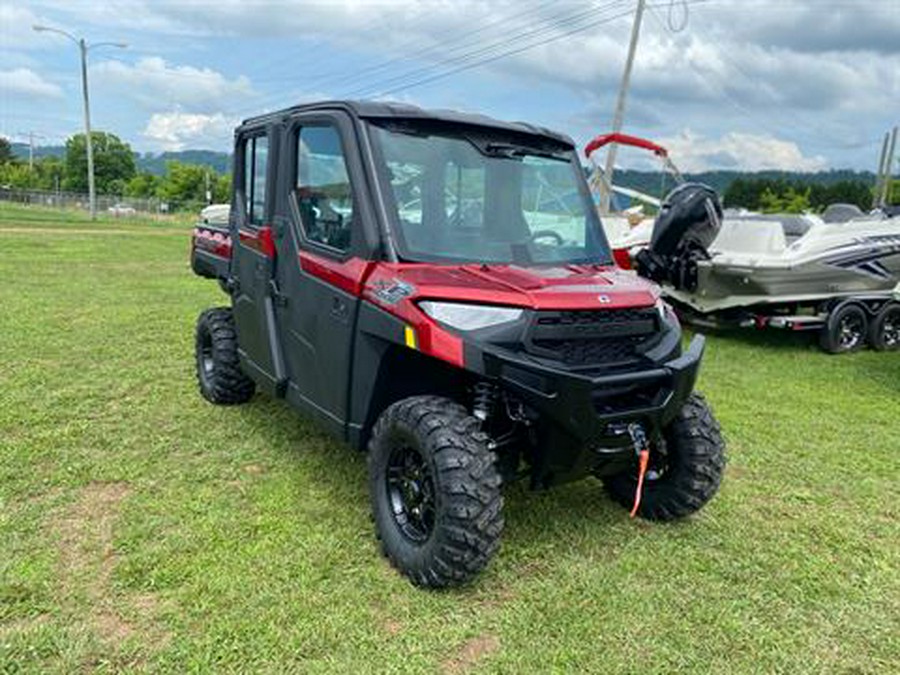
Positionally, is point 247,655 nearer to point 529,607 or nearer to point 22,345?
point 529,607

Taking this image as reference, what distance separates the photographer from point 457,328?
317 cm

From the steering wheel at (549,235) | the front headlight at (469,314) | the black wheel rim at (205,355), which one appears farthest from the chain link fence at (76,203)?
the front headlight at (469,314)

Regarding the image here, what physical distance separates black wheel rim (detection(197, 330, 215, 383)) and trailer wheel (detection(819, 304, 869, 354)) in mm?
7206

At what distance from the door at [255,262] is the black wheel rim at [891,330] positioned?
821 cm

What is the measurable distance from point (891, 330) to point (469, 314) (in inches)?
337

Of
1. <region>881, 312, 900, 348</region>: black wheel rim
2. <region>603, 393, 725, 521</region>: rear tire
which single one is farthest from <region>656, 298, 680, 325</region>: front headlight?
<region>881, 312, 900, 348</region>: black wheel rim

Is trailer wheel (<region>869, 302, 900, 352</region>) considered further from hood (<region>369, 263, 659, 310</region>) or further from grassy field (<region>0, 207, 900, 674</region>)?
hood (<region>369, 263, 659, 310</region>)

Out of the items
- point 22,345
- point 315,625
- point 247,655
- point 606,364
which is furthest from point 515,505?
point 22,345

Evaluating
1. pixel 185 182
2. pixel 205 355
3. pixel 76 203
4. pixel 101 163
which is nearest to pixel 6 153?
pixel 101 163

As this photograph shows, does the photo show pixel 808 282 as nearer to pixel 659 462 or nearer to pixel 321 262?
pixel 659 462

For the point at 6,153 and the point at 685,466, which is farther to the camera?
the point at 6,153

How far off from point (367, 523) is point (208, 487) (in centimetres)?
101

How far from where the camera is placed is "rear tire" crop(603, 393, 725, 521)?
387 cm

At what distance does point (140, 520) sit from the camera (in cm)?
380
